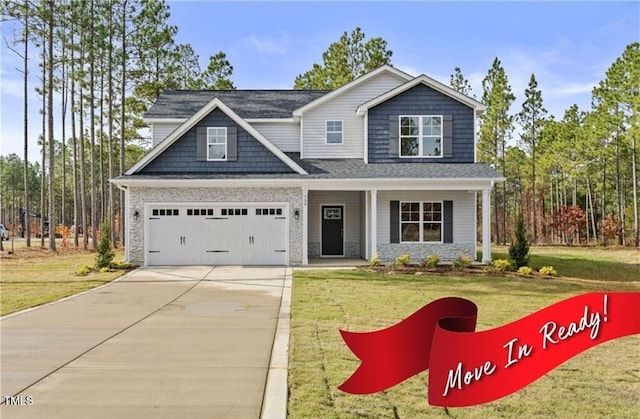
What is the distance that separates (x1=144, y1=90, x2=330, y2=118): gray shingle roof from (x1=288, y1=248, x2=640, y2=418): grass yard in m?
9.97

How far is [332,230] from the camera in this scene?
20.2 metres

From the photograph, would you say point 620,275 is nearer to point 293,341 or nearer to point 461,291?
point 461,291

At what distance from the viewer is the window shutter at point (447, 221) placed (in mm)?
18078

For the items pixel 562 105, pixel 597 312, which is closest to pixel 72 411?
pixel 597 312

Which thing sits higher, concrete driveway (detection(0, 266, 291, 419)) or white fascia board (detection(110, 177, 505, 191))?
white fascia board (detection(110, 177, 505, 191))

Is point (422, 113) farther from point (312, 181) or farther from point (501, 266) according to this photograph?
point (501, 266)

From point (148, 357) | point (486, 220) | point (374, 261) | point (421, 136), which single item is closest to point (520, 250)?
point (486, 220)

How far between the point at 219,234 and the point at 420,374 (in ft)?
42.5

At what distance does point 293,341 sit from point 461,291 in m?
6.37

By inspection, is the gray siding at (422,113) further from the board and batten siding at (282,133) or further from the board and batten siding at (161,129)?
the board and batten siding at (161,129)

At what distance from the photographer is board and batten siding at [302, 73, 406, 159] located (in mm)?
19828

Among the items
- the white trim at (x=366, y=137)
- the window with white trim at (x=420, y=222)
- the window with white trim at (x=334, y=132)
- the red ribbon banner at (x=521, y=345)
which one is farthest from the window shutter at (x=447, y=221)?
the red ribbon banner at (x=521, y=345)

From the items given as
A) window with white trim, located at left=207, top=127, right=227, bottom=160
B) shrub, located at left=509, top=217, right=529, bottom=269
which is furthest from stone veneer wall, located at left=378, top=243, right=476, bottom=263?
window with white trim, located at left=207, top=127, right=227, bottom=160

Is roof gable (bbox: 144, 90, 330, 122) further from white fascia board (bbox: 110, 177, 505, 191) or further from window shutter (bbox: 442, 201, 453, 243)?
window shutter (bbox: 442, 201, 453, 243)
